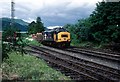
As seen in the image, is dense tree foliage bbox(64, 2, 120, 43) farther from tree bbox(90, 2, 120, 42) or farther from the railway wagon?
the railway wagon

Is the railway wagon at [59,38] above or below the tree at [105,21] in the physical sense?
Answer: below

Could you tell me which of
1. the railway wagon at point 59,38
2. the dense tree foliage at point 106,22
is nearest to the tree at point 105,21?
the dense tree foliage at point 106,22

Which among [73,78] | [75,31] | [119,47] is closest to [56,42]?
[119,47]

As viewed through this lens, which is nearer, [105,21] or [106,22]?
[106,22]

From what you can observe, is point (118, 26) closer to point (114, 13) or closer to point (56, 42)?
point (114, 13)

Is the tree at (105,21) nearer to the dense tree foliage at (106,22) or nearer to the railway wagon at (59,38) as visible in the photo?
the dense tree foliage at (106,22)

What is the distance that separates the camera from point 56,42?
28641 mm

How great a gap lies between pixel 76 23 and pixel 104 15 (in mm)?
12335

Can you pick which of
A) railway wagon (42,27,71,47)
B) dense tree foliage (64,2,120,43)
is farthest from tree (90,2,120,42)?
railway wagon (42,27,71,47)

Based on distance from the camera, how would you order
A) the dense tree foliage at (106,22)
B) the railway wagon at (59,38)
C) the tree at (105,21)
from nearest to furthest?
the dense tree foliage at (106,22) < the tree at (105,21) < the railway wagon at (59,38)

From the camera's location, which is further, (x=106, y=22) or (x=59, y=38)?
(x=59, y=38)

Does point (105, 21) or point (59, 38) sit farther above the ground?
point (105, 21)

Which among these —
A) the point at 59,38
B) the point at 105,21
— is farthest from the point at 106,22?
the point at 59,38

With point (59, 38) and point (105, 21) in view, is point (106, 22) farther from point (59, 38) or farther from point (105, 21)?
point (59, 38)
